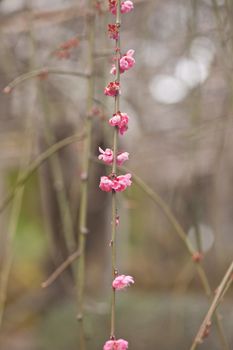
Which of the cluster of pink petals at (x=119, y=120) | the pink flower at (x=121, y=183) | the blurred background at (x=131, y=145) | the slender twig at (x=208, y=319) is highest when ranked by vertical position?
the blurred background at (x=131, y=145)

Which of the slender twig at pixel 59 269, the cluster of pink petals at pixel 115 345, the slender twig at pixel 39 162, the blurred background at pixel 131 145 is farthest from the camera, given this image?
the blurred background at pixel 131 145

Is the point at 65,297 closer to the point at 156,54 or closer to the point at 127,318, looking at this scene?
the point at 127,318

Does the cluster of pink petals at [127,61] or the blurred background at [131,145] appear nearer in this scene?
the cluster of pink petals at [127,61]

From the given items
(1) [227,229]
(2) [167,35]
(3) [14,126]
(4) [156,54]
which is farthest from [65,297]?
(1) [227,229]

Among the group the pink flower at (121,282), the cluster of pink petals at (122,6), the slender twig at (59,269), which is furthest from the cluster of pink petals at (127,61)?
the slender twig at (59,269)

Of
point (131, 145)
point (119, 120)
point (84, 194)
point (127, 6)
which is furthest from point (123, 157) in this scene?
Result: point (131, 145)

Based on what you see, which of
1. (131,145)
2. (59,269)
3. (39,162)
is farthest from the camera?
(131,145)

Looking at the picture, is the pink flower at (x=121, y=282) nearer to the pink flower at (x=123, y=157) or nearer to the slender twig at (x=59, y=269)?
the pink flower at (x=123, y=157)

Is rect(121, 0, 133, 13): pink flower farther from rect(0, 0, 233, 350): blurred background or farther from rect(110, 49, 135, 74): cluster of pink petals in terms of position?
rect(0, 0, 233, 350): blurred background

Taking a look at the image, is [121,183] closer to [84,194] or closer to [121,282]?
[121,282]
